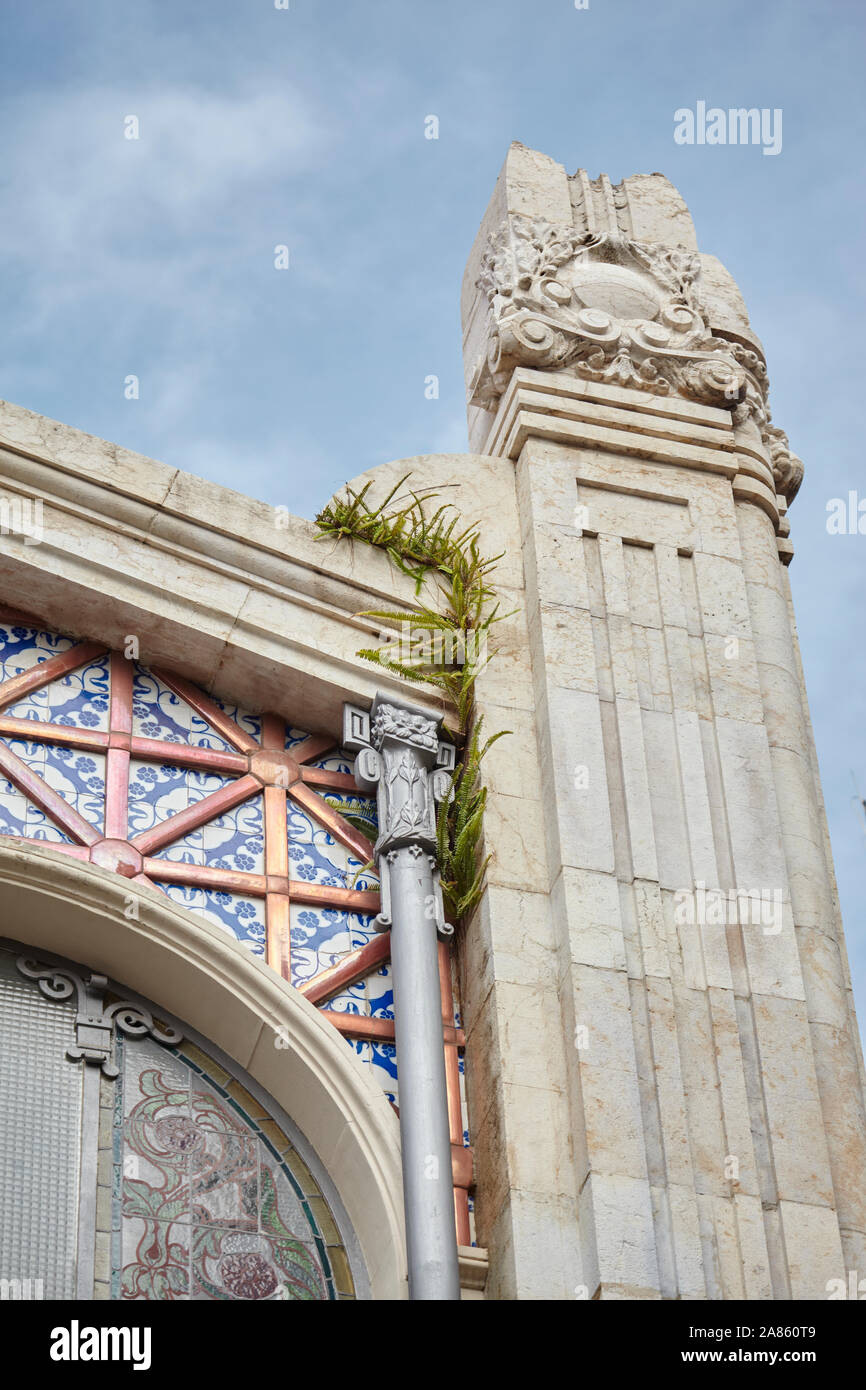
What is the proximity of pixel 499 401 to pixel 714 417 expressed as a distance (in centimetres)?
90

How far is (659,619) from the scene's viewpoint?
29.4 feet

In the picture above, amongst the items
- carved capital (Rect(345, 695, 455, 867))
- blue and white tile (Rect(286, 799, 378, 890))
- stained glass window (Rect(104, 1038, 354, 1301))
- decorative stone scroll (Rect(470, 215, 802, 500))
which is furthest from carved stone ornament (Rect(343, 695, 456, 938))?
decorative stone scroll (Rect(470, 215, 802, 500))

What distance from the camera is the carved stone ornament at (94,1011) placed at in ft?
25.6

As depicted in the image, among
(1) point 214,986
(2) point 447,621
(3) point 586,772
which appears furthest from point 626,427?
(1) point 214,986

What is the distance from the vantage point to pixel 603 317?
977 cm

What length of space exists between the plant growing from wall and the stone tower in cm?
Answer: 11

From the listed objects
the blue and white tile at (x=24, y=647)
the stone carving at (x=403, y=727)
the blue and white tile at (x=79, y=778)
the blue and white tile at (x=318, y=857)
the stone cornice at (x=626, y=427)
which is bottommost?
the blue and white tile at (x=318, y=857)

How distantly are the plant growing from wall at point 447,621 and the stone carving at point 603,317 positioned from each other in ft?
2.77

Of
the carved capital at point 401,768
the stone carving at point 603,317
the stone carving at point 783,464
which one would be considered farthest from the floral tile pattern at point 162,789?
the stone carving at point 783,464

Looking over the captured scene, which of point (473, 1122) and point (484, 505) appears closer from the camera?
point (473, 1122)

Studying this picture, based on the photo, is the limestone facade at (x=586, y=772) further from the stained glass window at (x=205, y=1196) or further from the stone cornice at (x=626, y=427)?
the stained glass window at (x=205, y=1196)

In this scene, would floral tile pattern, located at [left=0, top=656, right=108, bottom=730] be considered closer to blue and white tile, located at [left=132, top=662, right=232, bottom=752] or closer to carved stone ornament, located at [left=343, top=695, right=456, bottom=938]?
blue and white tile, located at [left=132, top=662, right=232, bottom=752]
